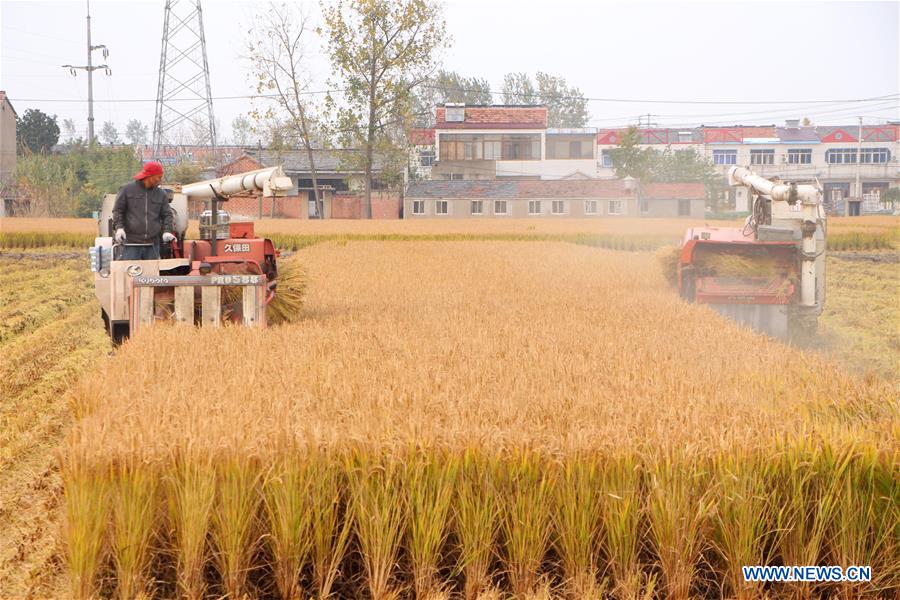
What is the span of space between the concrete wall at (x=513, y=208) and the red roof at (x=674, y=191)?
4167 mm

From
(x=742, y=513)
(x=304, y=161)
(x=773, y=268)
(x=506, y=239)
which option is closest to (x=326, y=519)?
(x=742, y=513)

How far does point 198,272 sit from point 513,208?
196 ft

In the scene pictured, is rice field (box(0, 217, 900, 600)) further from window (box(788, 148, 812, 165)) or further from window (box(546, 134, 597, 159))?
window (box(788, 148, 812, 165))

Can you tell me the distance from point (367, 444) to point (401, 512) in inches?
15.1

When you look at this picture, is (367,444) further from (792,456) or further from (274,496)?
(792,456)

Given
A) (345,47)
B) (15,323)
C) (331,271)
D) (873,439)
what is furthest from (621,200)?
(873,439)

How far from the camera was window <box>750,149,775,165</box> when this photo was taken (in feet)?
303

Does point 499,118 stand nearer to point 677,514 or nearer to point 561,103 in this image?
point 561,103

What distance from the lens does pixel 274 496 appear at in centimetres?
500

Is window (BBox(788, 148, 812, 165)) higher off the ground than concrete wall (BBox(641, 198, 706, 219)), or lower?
higher

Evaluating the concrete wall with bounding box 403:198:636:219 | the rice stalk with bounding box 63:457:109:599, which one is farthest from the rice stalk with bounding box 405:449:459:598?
the concrete wall with bounding box 403:198:636:219

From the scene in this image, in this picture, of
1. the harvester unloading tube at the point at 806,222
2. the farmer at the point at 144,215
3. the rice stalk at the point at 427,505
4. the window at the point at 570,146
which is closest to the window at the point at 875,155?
the window at the point at 570,146

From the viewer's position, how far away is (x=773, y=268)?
13430mm

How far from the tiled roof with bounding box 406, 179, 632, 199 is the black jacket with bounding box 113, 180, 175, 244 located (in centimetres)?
5866
